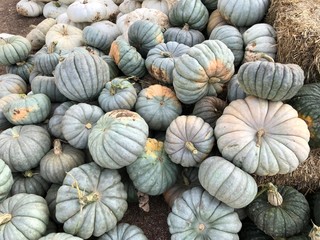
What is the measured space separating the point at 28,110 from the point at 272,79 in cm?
205

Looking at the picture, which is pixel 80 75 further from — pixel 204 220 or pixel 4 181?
pixel 204 220

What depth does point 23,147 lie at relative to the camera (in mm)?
3064

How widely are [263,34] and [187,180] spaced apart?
5.23 feet

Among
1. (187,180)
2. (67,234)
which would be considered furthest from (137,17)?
(67,234)

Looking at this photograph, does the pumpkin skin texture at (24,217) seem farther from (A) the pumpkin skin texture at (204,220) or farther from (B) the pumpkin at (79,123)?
(A) the pumpkin skin texture at (204,220)

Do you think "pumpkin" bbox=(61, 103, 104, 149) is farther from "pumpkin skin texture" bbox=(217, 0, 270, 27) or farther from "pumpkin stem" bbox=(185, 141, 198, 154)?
"pumpkin skin texture" bbox=(217, 0, 270, 27)

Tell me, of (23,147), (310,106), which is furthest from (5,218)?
(310,106)

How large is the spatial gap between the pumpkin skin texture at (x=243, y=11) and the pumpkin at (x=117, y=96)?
136cm

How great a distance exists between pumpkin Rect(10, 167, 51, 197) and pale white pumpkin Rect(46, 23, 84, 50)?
175 centimetres

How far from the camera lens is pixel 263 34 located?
3564 mm

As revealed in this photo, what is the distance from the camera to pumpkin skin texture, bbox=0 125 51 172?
119 inches

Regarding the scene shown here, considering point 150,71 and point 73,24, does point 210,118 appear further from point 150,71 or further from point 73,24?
point 73,24

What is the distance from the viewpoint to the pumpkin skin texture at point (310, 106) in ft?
9.34

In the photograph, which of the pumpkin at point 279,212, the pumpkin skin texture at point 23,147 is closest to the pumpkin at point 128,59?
the pumpkin skin texture at point 23,147
